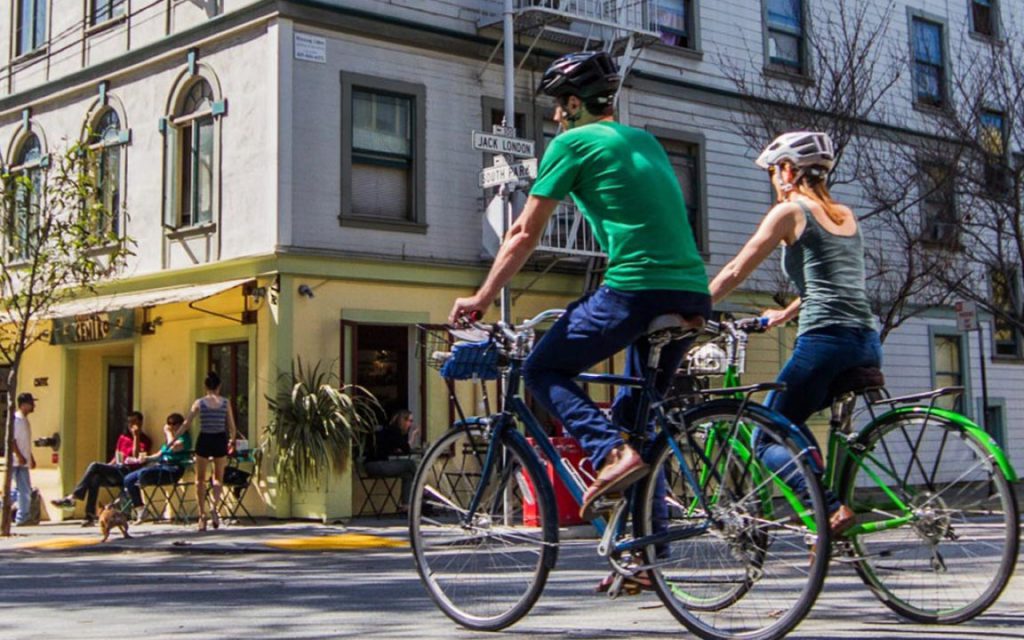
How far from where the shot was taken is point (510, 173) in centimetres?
1523

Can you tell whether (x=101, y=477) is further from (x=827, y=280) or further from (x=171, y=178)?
(x=827, y=280)

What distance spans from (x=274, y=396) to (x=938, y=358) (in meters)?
15.4

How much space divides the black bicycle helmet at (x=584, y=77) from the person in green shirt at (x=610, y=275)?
0.59 feet

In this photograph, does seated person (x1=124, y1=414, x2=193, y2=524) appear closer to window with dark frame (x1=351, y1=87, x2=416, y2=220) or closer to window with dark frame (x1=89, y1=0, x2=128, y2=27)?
window with dark frame (x1=351, y1=87, x2=416, y2=220)

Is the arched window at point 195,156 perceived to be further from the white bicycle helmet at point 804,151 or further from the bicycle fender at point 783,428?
the bicycle fender at point 783,428

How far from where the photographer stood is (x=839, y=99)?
72.1 feet

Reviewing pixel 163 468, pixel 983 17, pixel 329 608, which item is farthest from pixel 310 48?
pixel 983 17

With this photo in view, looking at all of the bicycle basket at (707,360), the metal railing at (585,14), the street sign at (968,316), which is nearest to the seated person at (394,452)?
the metal railing at (585,14)

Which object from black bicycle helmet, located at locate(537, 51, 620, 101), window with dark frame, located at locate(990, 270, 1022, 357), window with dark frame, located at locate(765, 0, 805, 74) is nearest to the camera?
black bicycle helmet, located at locate(537, 51, 620, 101)

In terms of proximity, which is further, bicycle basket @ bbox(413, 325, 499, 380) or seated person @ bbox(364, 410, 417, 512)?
seated person @ bbox(364, 410, 417, 512)

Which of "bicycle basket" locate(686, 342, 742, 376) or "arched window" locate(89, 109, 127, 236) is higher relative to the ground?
"arched window" locate(89, 109, 127, 236)

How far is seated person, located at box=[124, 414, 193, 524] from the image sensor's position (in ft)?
57.2

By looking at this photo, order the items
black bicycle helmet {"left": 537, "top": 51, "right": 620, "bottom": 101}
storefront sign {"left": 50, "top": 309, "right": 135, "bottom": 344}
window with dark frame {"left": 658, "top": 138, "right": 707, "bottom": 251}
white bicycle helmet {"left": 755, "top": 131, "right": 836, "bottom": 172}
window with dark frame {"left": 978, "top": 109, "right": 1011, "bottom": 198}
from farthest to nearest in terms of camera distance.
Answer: window with dark frame {"left": 658, "top": 138, "right": 707, "bottom": 251} → window with dark frame {"left": 978, "top": 109, "right": 1011, "bottom": 198} → storefront sign {"left": 50, "top": 309, "right": 135, "bottom": 344} → white bicycle helmet {"left": 755, "top": 131, "right": 836, "bottom": 172} → black bicycle helmet {"left": 537, "top": 51, "right": 620, "bottom": 101}

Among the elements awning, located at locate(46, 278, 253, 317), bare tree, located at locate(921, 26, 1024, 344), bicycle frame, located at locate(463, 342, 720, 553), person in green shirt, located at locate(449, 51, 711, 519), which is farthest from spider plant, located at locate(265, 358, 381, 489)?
person in green shirt, located at locate(449, 51, 711, 519)
